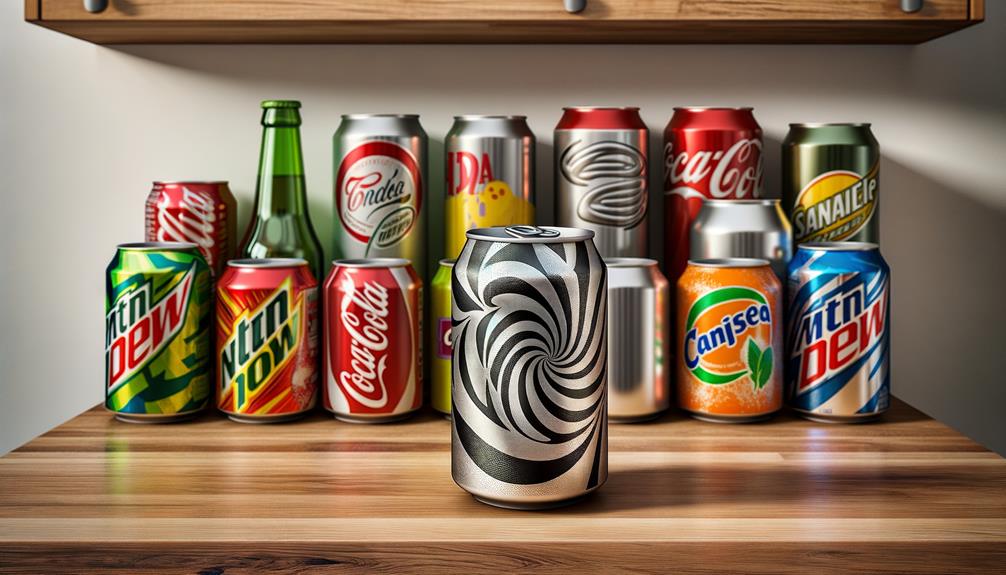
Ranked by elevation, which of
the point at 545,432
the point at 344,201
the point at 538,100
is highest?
the point at 538,100

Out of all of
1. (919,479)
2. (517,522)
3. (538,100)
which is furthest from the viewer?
(538,100)

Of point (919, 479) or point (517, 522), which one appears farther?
point (919, 479)

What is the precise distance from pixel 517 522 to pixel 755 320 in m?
0.41

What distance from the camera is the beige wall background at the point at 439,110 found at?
1280mm

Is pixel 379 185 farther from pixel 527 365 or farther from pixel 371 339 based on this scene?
pixel 527 365

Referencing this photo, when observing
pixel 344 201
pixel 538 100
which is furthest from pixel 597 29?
pixel 344 201

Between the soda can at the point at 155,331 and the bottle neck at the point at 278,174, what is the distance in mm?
139

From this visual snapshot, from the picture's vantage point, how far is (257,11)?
1039 millimetres

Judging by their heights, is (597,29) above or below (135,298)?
above

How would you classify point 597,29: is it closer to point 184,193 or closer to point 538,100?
point 538,100

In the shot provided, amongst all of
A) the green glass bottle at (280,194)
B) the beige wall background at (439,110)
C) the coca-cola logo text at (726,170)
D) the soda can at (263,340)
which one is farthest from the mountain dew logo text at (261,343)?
the coca-cola logo text at (726,170)

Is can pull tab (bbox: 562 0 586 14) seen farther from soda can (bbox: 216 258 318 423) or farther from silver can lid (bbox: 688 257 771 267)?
soda can (bbox: 216 258 318 423)

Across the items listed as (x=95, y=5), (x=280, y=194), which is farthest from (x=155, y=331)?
(x=95, y=5)

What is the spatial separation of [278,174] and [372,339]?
0.29 meters
